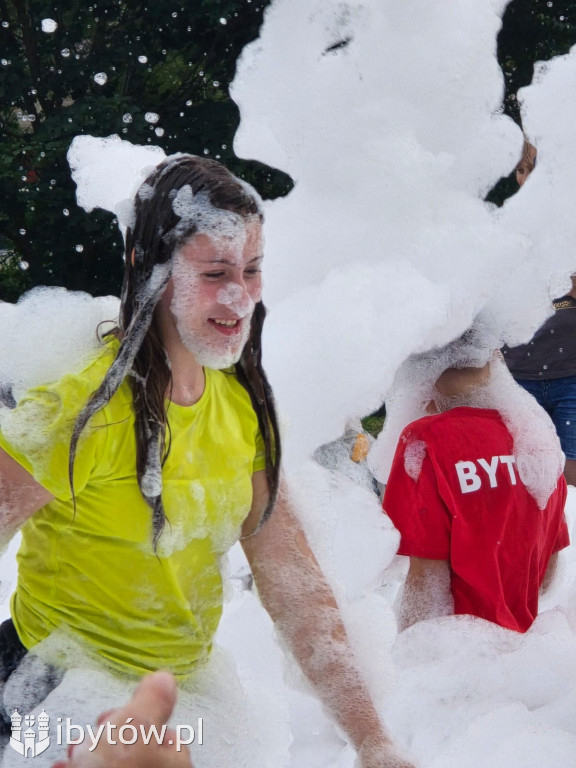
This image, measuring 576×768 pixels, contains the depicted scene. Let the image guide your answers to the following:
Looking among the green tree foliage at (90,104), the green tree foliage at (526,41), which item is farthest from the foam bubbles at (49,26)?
the green tree foliage at (526,41)

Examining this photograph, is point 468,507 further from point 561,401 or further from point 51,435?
point 561,401

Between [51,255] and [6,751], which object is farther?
[51,255]

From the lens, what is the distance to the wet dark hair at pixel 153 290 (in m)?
1.27

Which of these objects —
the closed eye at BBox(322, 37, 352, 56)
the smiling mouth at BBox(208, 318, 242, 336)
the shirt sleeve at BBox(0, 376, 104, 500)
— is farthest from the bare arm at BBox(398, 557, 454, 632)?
the closed eye at BBox(322, 37, 352, 56)

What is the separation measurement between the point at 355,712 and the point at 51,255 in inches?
180

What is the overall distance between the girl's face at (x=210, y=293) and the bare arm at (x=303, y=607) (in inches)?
9.8

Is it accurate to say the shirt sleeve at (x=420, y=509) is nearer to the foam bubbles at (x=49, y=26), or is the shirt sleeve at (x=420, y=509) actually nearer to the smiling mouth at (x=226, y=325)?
the smiling mouth at (x=226, y=325)

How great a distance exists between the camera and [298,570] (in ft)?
5.00

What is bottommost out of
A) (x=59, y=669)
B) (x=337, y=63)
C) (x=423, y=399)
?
(x=59, y=669)

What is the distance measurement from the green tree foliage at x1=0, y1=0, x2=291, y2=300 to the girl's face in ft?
13.1

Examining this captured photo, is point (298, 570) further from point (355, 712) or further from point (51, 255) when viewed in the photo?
point (51, 255)

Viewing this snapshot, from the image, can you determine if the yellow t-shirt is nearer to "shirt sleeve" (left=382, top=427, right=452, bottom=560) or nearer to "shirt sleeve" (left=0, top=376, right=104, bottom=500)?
"shirt sleeve" (left=0, top=376, right=104, bottom=500)

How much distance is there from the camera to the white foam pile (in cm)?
193

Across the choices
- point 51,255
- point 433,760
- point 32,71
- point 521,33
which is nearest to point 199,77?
point 32,71
